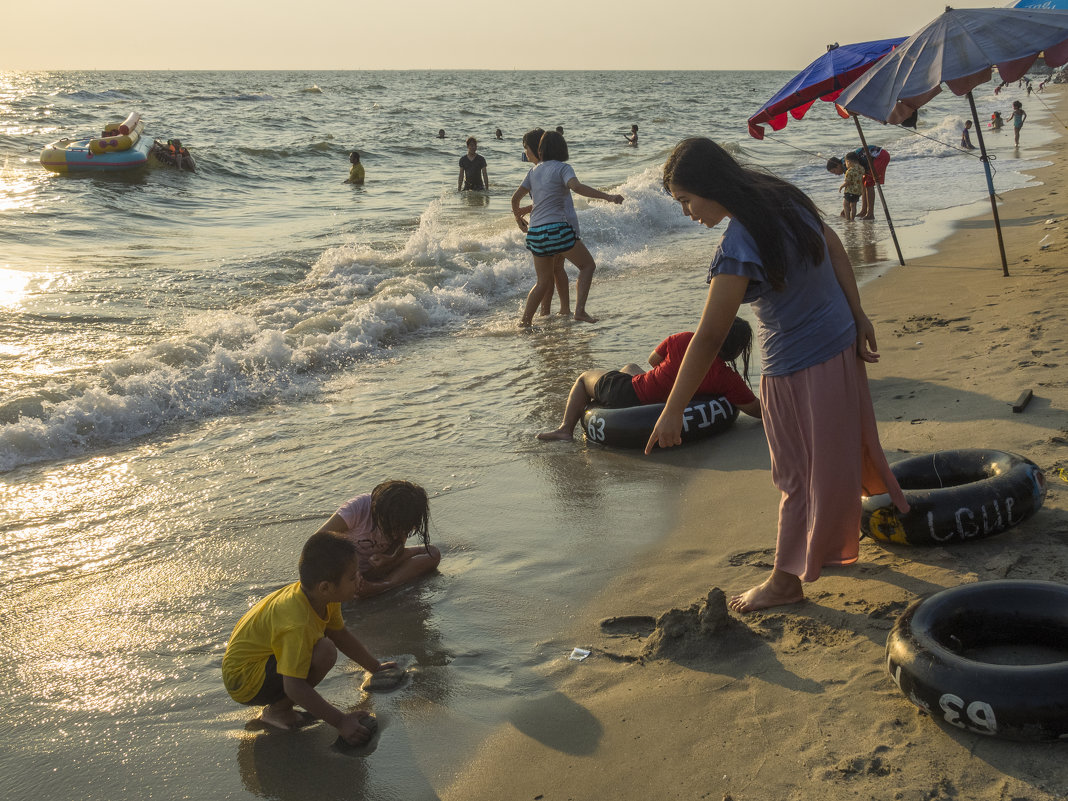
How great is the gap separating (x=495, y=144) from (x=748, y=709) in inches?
1277

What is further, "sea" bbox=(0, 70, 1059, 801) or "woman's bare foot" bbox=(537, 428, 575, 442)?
"woman's bare foot" bbox=(537, 428, 575, 442)

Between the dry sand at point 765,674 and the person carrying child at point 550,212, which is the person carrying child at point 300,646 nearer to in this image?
the dry sand at point 765,674

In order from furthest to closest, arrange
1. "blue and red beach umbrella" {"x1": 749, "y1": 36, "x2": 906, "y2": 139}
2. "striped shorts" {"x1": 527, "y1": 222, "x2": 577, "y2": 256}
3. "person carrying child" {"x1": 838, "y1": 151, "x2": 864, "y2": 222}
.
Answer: "person carrying child" {"x1": 838, "y1": 151, "x2": 864, "y2": 222}, "blue and red beach umbrella" {"x1": 749, "y1": 36, "x2": 906, "y2": 139}, "striped shorts" {"x1": 527, "y1": 222, "x2": 577, "y2": 256}

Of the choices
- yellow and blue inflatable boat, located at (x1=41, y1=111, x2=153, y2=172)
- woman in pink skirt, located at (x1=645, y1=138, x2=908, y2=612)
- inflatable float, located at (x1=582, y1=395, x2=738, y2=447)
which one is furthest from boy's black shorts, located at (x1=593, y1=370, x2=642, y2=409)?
yellow and blue inflatable boat, located at (x1=41, y1=111, x2=153, y2=172)

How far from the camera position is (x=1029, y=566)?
3664 millimetres

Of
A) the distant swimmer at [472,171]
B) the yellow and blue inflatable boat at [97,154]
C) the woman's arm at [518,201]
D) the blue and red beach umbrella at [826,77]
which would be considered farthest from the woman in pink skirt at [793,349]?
the yellow and blue inflatable boat at [97,154]

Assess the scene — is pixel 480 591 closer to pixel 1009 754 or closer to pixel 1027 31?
pixel 1009 754

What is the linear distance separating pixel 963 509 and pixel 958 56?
5.53 metres

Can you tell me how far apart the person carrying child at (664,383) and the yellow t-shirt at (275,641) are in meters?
3.07

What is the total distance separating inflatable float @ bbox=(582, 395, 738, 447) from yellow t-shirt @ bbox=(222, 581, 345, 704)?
2.82 metres

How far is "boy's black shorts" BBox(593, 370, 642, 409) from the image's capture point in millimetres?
6047

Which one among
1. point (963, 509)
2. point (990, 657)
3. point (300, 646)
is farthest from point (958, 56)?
point (300, 646)

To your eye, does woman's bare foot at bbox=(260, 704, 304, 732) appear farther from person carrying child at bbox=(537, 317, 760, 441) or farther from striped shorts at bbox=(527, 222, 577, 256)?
striped shorts at bbox=(527, 222, 577, 256)

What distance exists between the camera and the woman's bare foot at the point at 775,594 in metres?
3.70
